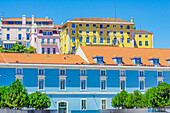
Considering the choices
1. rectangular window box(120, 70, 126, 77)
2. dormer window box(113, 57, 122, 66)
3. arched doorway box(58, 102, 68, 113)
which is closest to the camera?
arched doorway box(58, 102, 68, 113)

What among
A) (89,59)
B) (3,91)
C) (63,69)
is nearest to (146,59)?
(89,59)

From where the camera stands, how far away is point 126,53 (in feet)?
312

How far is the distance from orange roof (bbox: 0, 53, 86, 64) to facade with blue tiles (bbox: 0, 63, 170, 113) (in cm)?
149

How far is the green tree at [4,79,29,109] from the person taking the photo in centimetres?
7169

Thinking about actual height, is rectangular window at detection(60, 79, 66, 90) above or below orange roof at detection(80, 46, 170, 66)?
below

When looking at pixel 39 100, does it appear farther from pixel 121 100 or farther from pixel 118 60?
pixel 118 60

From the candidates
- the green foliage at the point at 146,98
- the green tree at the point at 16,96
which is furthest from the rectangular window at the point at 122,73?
the green tree at the point at 16,96

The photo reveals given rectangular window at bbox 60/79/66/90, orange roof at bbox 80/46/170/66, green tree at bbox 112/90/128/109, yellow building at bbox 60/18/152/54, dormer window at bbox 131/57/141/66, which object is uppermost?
yellow building at bbox 60/18/152/54

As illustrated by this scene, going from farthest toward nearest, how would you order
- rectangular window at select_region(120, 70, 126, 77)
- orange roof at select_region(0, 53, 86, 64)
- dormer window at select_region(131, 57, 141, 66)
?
dormer window at select_region(131, 57, 141, 66) → rectangular window at select_region(120, 70, 126, 77) → orange roof at select_region(0, 53, 86, 64)

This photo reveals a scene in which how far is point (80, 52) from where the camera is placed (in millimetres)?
94438

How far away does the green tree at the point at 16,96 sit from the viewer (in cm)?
7169

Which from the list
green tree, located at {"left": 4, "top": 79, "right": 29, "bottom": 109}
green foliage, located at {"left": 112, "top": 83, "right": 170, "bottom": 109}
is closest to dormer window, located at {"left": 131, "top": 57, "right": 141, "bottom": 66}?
green foliage, located at {"left": 112, "top": 83, "right": 170, "bottom": 109}

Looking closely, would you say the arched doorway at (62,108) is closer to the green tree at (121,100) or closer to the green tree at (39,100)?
the green tree at (39,100)

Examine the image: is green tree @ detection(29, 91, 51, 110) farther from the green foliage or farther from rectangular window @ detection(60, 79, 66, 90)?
the green foliage
